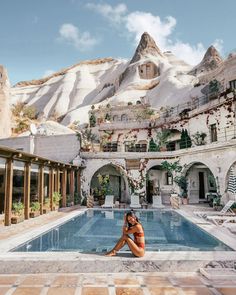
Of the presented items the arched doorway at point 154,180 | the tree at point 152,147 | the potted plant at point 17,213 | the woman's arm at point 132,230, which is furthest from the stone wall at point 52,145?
the woman's arm at point 132,230

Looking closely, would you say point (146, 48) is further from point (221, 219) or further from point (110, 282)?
point (110, 282)

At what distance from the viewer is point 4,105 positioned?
120ft

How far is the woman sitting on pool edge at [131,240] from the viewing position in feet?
19.5

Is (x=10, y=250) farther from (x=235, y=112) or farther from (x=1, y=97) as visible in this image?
(x=1, y=97)

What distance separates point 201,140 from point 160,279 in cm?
1758

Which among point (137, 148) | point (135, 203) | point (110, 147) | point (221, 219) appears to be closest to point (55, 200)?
point (135, 203)

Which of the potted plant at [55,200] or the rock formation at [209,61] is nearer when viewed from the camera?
the potted plant at [55,200]

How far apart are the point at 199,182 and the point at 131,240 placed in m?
17.7

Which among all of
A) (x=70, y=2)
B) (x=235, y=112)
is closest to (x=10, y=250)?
(x=70, y=2)

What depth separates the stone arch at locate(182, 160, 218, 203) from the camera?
793 inches

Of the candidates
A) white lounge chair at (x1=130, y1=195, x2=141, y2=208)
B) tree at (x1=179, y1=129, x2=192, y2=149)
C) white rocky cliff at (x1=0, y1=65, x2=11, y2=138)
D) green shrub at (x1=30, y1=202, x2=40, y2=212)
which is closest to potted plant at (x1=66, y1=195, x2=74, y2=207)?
white lounge chair at (x1=130, y1=195, x2=141, y2=208)

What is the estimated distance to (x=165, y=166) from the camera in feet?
67.4

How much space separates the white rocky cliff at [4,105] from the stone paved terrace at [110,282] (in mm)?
33378

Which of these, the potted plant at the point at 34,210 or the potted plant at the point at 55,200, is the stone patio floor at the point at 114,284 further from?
the potted plant at the point at 55,200
